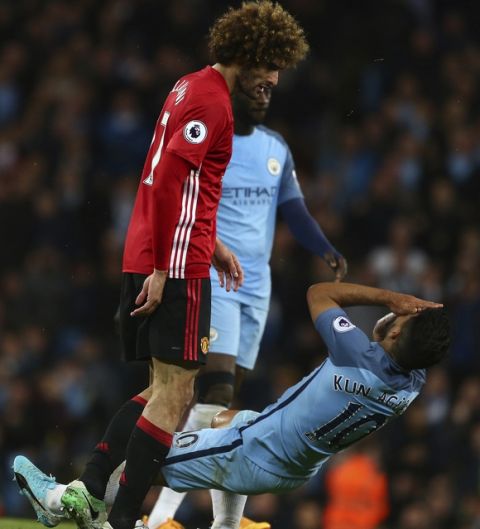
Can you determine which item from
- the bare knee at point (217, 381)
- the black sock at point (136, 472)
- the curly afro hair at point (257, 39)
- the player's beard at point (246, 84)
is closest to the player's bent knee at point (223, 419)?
the bare knee at point (217, 381)

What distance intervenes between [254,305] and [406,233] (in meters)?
5.54

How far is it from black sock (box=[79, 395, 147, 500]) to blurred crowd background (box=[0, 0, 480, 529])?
526cm

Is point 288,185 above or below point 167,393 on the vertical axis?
above

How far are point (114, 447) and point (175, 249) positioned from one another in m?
1.00

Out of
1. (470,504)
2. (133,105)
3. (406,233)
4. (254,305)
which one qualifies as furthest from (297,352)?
(254,305)

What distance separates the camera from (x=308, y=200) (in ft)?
45.4

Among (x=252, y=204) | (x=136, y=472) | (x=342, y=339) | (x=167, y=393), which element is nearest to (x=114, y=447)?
(x=136, y=472)

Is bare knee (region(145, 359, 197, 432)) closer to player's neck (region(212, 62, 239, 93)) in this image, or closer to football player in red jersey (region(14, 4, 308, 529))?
football player in red jersey (region(14, 4, 308, 529))

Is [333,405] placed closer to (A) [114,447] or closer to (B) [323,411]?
(B) [323,411]

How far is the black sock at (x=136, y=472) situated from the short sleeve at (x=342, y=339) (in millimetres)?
857

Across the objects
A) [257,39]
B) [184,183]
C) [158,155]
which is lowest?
[184,183]

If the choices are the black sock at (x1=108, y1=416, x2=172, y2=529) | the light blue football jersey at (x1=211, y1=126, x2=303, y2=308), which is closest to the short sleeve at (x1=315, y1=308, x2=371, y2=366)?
the black sock at (x1=108, y1=416, x2=172, y2=529)

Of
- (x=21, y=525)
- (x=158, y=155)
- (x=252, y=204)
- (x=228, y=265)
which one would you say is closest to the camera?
(x=158, y=155)

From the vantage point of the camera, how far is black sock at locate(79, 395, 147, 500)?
6199mm
